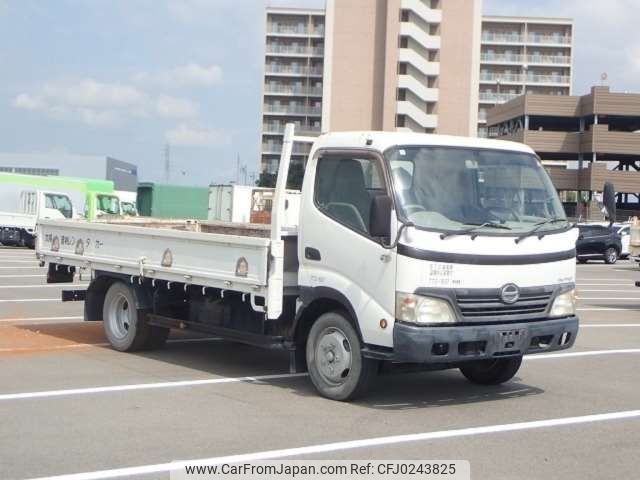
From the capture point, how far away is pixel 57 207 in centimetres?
3953

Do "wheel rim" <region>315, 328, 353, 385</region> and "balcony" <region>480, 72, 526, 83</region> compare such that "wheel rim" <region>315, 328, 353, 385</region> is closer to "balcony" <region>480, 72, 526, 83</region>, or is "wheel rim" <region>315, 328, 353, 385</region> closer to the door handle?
the door handle

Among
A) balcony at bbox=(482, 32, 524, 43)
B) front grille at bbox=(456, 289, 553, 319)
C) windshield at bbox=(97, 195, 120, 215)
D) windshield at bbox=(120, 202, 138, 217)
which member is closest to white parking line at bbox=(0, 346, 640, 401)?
front grille at bbox=(456, 289, 553, 319)

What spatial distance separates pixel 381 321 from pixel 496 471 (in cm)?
A: 205

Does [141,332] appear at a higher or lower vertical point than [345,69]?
lower

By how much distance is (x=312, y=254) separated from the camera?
8688mm

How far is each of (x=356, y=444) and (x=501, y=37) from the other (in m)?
105

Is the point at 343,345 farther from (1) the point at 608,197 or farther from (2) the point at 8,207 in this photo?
(2) the point at 8,207

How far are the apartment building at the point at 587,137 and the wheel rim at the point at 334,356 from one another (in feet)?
207

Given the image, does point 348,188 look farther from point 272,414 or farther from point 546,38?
point 546,38

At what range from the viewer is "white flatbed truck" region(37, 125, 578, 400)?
7879 millimetres

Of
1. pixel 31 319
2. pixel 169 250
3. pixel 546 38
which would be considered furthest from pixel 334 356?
pixel 546 38

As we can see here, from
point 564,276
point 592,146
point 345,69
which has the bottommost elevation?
point 564,276

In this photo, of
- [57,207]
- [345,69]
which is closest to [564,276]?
[57,207]

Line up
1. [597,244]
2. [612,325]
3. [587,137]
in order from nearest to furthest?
[612,325], [597,244], [587,137]
